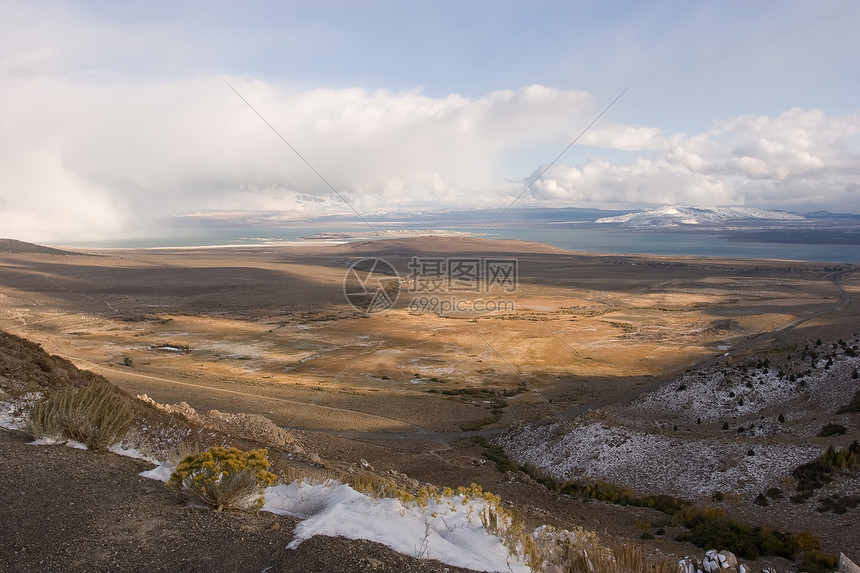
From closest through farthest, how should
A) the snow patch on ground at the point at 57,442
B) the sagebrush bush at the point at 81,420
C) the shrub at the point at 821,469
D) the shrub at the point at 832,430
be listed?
the snow patch on ground at the point at 57,442 < the sagebrush bush at the point at 81,420 < the shrub at the point at 821,469 < the shrub at the point at 832,430

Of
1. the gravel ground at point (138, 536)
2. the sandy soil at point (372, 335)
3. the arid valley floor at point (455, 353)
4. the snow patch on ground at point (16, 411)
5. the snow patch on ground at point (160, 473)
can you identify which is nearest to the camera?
the gravel ground at point (138, 536)

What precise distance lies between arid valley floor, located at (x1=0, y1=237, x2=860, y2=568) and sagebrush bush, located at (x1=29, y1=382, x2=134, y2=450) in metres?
6.95

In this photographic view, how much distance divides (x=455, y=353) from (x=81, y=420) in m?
32.2

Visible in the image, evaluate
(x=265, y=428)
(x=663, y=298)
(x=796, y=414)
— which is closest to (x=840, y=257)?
(x=663, y=298)

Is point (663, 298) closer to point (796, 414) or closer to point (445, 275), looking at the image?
point (445, 275)

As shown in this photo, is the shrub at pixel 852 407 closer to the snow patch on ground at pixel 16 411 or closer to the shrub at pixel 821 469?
the shrub at pixel 821 469

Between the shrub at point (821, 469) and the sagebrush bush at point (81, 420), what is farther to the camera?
the shrub at point (821, 469)

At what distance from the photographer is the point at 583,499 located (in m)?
13.4

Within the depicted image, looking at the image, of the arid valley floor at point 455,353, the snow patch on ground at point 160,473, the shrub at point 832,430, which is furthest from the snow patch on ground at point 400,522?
the shrub at point 832,430

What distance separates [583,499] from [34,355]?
1394cm

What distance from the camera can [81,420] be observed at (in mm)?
7344

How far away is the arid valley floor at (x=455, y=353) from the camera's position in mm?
15422

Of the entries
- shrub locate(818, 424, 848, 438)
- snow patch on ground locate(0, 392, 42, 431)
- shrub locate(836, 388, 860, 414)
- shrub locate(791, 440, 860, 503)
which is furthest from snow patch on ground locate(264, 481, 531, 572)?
shrub locate(836, 388, 860, 414)

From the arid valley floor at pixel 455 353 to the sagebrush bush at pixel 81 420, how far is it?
22.8ft
